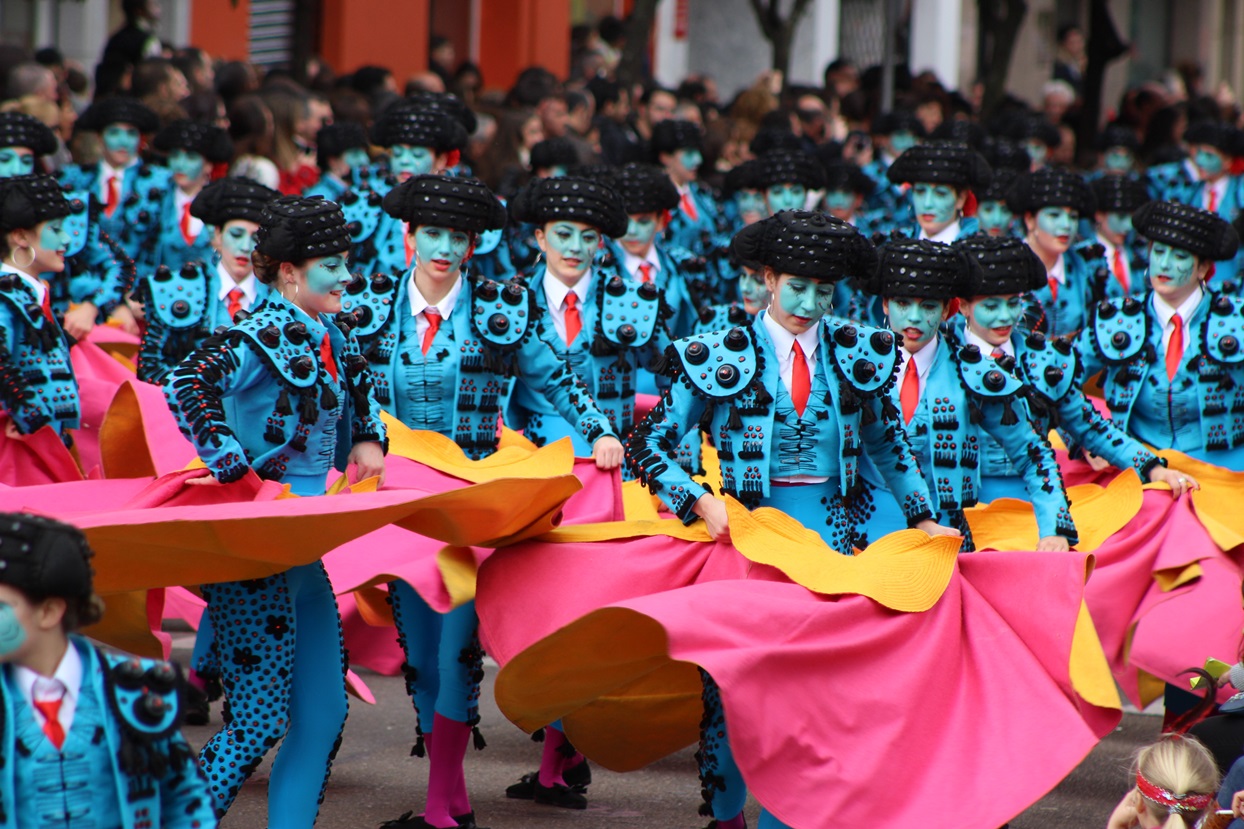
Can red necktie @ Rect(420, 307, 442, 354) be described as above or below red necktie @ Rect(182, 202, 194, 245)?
below

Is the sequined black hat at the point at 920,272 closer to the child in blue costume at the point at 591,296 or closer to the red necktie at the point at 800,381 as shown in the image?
the red necktie at the point at 800,381

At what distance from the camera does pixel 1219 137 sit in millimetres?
15234

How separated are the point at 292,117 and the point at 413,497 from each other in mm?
7860

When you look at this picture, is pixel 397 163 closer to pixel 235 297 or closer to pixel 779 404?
pixel 235 297

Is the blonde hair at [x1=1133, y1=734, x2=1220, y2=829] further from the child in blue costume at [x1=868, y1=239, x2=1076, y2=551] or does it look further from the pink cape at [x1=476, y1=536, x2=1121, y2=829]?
the child in blue costume at [x1=868, y1=239, x2=1076, y2=551]

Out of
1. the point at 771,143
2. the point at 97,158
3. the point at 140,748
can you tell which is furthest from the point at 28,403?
Answer: the point at 771,143

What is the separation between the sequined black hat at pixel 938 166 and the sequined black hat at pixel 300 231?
5349 mm

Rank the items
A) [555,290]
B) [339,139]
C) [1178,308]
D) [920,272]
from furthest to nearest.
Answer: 1. [339,139]
2. [555,290]
3. [1178,308]
4. [920,272]

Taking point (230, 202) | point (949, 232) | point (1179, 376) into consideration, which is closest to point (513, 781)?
point (230, 202)

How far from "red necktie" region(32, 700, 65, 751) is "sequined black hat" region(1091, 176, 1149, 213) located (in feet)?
32.8

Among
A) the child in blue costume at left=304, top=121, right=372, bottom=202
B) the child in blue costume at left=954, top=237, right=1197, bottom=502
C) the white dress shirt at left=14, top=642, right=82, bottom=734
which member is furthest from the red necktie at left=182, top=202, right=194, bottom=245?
the white dress shirt at left=14, top=642, right=82, bottom=734

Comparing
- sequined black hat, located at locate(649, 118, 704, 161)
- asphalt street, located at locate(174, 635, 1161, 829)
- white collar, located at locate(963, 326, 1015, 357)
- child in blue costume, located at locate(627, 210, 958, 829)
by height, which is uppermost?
sequined black hat, located at locate(649, 118, 704, 161)

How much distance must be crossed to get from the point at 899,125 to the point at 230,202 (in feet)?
28.4

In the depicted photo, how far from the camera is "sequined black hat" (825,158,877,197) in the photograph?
12.9 meters
